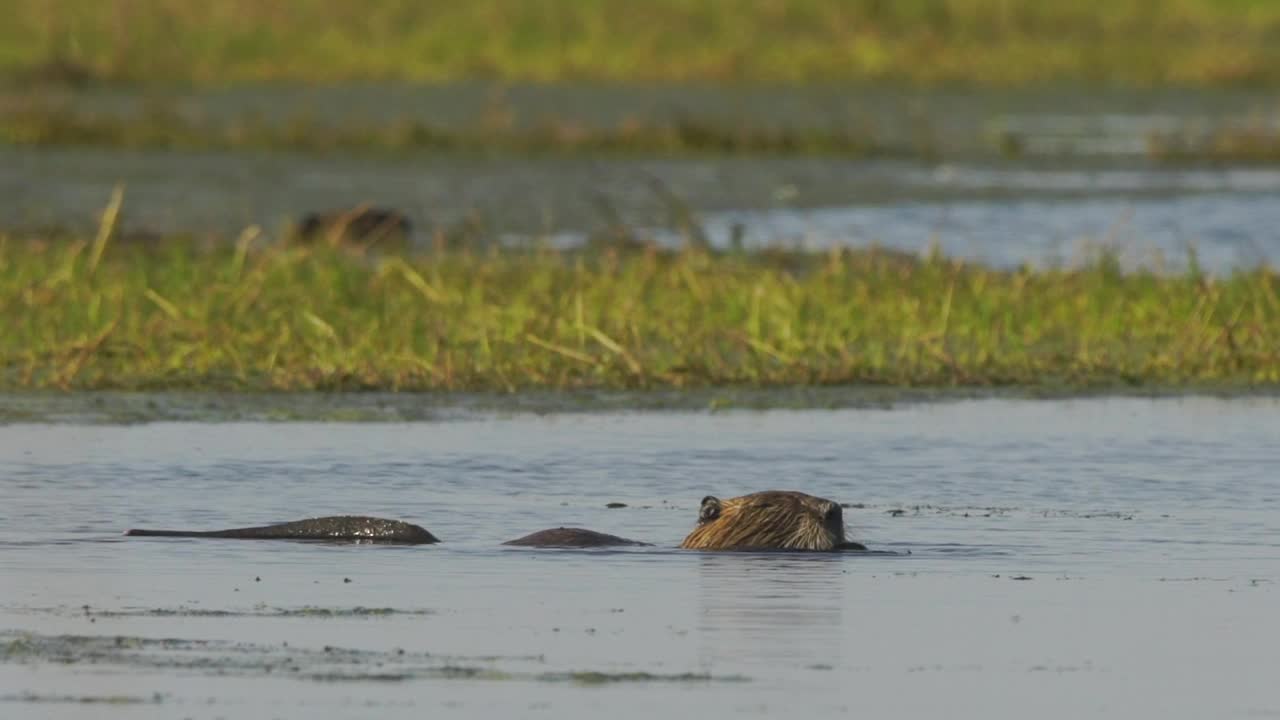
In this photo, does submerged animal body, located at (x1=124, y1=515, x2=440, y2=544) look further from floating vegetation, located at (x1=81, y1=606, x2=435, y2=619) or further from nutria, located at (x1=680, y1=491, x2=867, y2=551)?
floating vegetation, located at (x1=81, y1=606, x2=435, y2=619)

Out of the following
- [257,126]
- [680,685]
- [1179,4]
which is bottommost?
[680,685]

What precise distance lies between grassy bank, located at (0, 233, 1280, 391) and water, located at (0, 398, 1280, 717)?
0.71m

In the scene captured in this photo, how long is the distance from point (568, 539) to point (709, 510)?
0.41 meters

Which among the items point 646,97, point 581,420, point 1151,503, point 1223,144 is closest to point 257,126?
point 646,97

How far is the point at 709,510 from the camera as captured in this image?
28.7 feet

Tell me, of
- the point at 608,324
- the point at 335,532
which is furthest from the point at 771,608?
the point at 608,324

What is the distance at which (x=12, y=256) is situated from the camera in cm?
1614

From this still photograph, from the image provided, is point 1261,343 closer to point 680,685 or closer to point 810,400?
point 810,400

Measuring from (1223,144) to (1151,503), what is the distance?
17173mm

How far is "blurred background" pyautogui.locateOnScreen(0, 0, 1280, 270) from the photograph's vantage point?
69.9ft

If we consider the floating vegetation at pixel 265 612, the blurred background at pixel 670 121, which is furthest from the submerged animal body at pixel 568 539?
the blurred background at pixel 670 121

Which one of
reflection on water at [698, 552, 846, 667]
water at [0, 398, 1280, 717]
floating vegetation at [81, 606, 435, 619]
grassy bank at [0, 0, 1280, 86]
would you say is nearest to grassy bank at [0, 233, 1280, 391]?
water at [0, 398, 1280, 717]

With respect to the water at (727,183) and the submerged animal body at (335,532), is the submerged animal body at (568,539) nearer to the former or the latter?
the submerged animal body at (335,532)

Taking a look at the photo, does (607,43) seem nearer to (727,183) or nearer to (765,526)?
(727,183)
